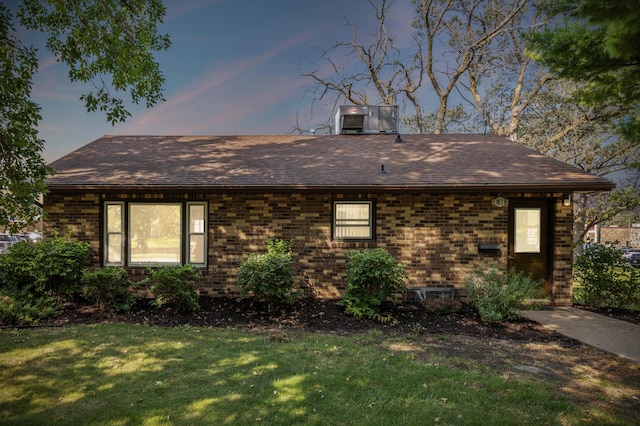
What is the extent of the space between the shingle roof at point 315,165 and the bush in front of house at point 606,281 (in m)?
1.88

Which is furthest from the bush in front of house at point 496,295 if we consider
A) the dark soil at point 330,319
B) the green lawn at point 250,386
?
the green lawn at point 250,386

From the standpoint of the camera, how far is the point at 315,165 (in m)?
8.77

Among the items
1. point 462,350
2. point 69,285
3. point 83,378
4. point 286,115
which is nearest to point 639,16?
point 462,350

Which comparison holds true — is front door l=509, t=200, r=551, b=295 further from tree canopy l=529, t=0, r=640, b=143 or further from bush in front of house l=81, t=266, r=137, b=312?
bush in front of house l=81, t=266, r=137, b=312

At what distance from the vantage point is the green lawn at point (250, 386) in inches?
129

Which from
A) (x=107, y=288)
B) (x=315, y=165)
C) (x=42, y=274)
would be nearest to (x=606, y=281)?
(x=315, y=165)

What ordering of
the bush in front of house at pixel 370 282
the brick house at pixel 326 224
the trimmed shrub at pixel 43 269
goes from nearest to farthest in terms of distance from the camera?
the bush in front of house at pixel 370 282 < the trimmed shrub at pixel 43 269 < the brick house at pixel 326 224

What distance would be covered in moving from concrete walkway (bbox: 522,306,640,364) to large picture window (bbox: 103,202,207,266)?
715 centimetres

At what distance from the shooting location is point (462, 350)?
512cm

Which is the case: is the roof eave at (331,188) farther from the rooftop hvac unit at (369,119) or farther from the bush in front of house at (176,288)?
the rooftop hvac unit at (369,119)

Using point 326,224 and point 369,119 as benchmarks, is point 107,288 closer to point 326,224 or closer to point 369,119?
point 326,224

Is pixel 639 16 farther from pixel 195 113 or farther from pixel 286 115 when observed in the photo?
pixel 286 115

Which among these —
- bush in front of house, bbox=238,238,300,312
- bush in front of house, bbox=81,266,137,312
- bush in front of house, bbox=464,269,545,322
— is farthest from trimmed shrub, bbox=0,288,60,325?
bush in front of house, bbox=464,269,545,322

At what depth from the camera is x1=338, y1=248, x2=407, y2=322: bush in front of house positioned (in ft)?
21.7
